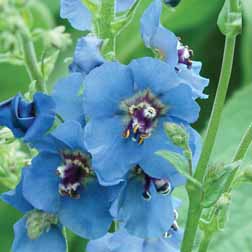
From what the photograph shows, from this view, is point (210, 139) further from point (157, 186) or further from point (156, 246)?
point (156, 246)

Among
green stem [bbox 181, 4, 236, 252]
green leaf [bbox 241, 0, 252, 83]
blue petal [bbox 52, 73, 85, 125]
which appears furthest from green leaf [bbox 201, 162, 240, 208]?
green leaf [bbox 241, 0, 252, 83]

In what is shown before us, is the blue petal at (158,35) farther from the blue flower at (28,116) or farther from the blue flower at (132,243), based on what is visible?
the blue flower at (132,243)

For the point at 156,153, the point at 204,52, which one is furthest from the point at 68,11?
the point at 204,52

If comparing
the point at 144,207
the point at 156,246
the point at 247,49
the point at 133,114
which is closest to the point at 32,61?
the point at 133,114

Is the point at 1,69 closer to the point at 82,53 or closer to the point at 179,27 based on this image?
the point at 179,27

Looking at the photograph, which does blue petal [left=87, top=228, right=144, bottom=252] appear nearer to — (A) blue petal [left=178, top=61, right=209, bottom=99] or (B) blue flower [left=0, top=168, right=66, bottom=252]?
(B) blue flower [left=0, top=168, right=66, bottom=252]

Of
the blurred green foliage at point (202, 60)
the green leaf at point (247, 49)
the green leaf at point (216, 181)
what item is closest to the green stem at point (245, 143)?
the green leaf at point (216, 181)

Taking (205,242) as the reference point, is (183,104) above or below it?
above
